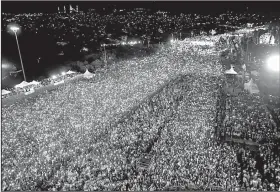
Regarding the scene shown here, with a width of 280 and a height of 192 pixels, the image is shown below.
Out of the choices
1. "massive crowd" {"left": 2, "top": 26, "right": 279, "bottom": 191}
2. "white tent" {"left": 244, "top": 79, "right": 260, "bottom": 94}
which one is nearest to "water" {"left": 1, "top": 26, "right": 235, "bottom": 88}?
"massive crowd" {"left": 2, "top": 26, "right": 279, "bottom": 191}

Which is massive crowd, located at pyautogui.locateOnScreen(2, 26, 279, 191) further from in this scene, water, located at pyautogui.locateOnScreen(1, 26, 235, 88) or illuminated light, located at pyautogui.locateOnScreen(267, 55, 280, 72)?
water, located at pyautogui.locateOnScreen(1, 26, 235, 88)

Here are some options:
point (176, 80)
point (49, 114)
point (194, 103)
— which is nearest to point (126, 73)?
point (176, 80)

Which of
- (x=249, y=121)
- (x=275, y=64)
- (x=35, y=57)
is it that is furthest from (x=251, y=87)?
(x=35, y=57)

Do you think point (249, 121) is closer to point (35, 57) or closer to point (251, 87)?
point (251, 87)

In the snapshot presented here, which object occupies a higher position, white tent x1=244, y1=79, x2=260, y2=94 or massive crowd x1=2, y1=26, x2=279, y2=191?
massive crowd x1=2, y1=26, x2=279, y2=191

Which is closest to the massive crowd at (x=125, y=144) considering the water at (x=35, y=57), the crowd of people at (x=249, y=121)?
the crowd of people at (x=249, y=121)

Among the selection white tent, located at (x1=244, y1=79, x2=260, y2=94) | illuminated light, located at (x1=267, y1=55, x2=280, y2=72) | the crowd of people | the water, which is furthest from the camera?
the water
